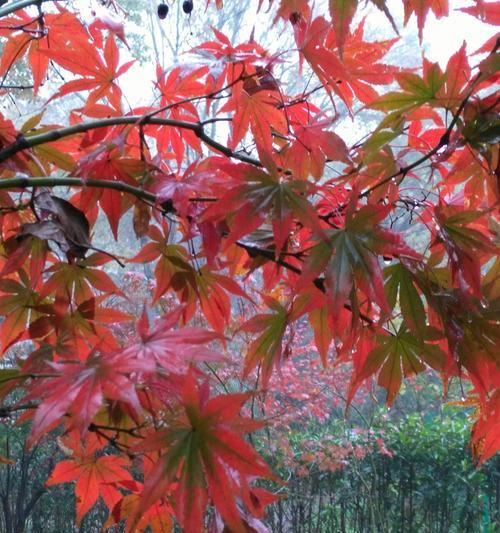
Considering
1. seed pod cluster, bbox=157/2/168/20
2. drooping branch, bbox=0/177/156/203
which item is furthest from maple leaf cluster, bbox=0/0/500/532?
seed pod cluster, bbox=157/2/168/20

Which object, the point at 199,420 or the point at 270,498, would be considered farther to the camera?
the point at 270,498

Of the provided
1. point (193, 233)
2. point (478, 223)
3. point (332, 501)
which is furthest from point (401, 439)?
point (193, 233)

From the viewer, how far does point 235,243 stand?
0.71 m

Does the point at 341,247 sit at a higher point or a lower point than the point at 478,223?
lower

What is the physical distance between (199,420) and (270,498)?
22 centimetres

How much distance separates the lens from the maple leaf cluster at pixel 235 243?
50 centimetres

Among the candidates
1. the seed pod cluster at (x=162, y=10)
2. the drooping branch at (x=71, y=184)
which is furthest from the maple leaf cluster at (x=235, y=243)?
the seed pod cluster at (x=162, y=10)

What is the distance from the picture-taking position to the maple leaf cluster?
50 centimetres

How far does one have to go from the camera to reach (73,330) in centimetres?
75

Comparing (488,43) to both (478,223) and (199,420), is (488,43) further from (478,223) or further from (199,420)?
(199,420)

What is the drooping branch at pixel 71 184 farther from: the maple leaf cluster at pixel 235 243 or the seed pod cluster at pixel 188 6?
the seed pod cluster at pixel 188 6

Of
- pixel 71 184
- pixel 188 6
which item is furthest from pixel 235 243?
pixel 188 6

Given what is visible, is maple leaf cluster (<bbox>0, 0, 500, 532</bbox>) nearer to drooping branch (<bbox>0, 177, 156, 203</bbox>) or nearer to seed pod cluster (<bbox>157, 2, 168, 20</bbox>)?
drooping branch (<bbox>0, 177, 156, 203</bbox>)

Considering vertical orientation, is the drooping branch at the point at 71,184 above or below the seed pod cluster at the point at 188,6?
below
